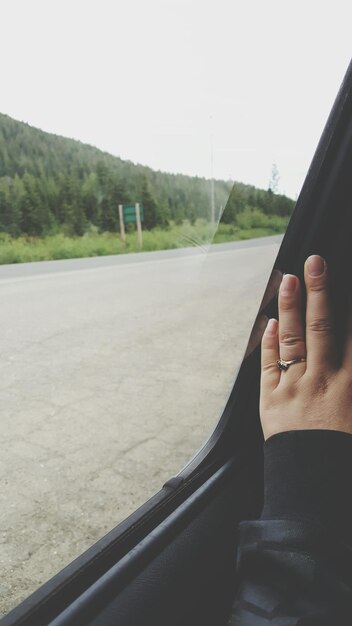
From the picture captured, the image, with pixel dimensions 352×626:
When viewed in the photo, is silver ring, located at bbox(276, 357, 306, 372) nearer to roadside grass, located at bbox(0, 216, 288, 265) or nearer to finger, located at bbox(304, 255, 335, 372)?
finger, located at bbox(304, 255, 335, 372)

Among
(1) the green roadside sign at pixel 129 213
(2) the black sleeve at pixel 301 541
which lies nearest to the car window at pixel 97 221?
(1) the green roadside sign at pixel 129 213

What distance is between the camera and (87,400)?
1.54 metres

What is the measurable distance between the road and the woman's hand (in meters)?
0.22

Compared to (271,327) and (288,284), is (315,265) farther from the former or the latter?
(271,327)

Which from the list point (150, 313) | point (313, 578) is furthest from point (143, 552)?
point (150, 313)

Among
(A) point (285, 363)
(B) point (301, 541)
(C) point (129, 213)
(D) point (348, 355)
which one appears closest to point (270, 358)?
(A) point (285, 363)

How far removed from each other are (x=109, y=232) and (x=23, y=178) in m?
0.26

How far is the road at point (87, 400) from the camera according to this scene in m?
1.09

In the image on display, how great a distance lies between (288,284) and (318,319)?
0.42 feet

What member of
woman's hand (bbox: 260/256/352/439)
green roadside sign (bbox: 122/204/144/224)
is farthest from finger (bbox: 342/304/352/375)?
green roadside sign (bbox: 122/204/144/224)

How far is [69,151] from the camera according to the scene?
3.40 feet

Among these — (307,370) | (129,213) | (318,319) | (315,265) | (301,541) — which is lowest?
(301,541)

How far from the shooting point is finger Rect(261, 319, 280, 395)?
106cm

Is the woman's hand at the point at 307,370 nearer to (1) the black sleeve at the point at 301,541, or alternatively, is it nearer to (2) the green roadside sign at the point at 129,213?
(1) the black sleeve at the point at 301,541
